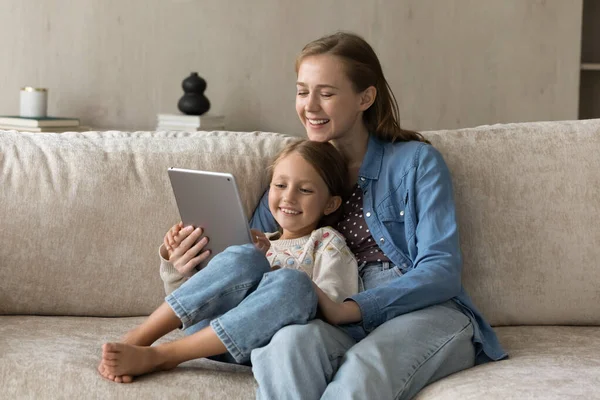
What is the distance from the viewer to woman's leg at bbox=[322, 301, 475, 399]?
5.21 feet

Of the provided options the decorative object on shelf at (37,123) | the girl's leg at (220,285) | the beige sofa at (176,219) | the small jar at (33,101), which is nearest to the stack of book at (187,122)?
the decorative object on shelf at (37,123)

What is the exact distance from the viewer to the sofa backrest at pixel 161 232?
2.11 m

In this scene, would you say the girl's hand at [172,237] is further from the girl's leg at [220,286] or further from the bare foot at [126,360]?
the bare foot at [126,360]

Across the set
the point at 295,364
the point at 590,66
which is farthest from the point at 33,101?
the point at 590,66

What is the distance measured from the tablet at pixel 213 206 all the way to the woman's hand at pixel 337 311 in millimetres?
197

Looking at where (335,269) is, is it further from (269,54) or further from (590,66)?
(590,66)

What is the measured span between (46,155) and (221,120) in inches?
52.0

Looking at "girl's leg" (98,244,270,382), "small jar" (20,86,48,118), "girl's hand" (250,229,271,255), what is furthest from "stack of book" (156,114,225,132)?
"girl's leg" (98,244,270,382)

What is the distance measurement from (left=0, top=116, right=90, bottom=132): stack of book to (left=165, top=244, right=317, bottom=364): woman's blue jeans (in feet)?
5.25

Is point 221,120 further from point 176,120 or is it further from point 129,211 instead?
point 129,211

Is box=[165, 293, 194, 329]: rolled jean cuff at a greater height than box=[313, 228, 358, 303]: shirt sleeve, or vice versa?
box=[313, 228, 358, 303]: shirt sleeve

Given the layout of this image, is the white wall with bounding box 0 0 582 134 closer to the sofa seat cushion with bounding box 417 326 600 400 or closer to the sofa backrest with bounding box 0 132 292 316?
the sofa backrest with bounding box 0 132 292 316

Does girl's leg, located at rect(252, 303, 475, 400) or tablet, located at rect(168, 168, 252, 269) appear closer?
girl's leg, located at rect(252, 303, 475, 400)

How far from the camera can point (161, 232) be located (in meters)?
2.13
